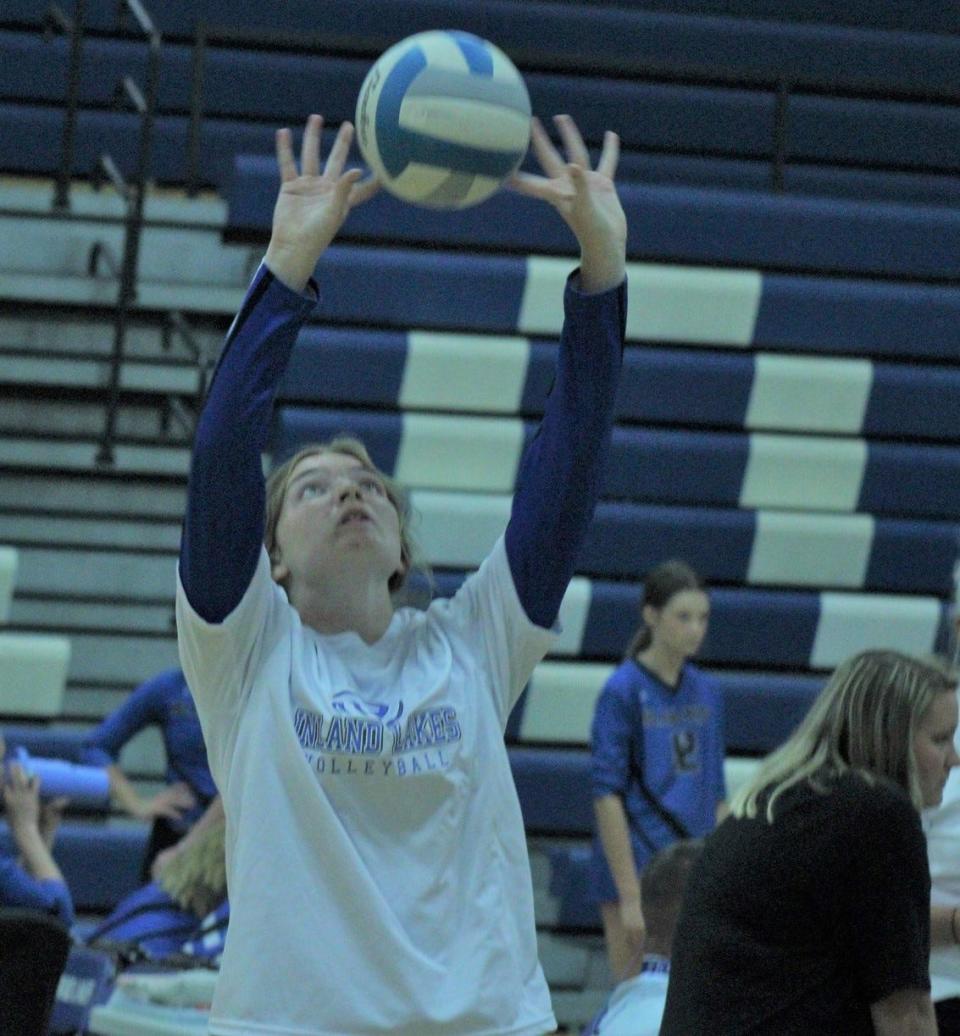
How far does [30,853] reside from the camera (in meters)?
3.91

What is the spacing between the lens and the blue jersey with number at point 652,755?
5.24m

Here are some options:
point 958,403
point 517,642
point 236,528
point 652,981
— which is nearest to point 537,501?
point 517,642

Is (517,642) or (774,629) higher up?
(517,642)

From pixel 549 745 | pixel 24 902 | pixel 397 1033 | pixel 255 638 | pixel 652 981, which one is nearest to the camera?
pixel 397 1033

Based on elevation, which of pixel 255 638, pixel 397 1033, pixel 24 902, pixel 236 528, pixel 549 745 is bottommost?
pixel 549 745

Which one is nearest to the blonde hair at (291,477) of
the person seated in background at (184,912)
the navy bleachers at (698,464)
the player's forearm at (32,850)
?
the person seated in background at (184,912)

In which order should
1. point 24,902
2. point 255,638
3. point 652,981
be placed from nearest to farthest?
point 255,638
point 652,981
point 24,902

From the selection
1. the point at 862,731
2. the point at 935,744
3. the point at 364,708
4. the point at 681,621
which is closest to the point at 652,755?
the point at 681,621

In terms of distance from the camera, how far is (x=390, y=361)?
670 centimetres

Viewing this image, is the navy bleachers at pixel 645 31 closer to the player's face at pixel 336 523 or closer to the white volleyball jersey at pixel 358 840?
the player's face at pixel 336 523

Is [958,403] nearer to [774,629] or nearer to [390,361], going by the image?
[774,629]

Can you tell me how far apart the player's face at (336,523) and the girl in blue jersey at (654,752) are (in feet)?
10.3

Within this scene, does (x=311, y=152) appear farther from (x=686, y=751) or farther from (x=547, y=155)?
(x=686, y=751)

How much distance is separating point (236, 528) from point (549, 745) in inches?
181
